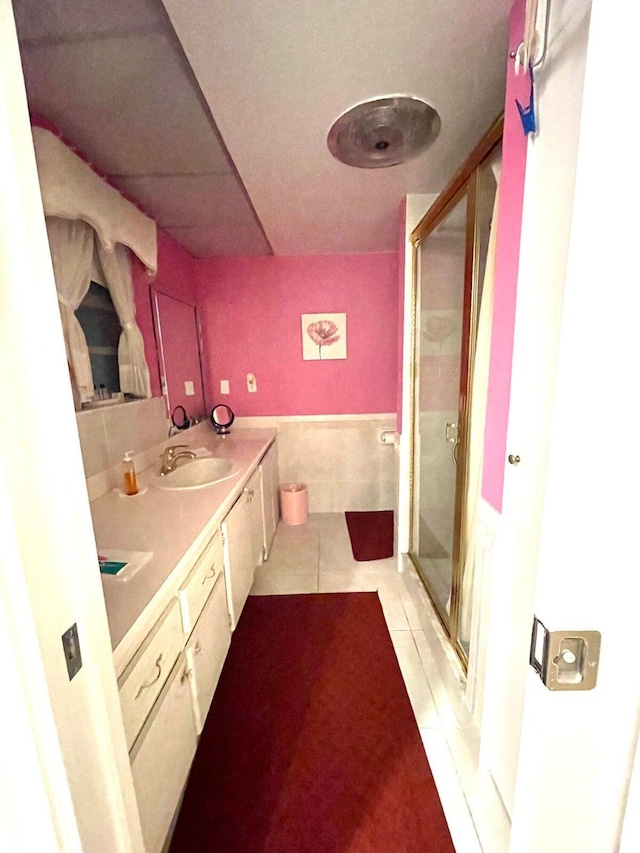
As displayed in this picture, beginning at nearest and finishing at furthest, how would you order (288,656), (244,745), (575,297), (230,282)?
(575,297) → (244,745) → (288,656) → (230,282)

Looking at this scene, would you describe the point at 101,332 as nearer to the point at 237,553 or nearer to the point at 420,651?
the point at 237,553

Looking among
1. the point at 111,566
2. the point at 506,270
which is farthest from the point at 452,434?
the point at 111,566

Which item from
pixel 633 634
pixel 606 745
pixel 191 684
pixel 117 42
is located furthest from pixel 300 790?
pixel 117 42

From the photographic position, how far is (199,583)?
1.18 metres

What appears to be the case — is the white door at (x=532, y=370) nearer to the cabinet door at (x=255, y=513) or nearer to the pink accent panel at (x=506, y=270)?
the pink accent panel at (x=506, y=270)

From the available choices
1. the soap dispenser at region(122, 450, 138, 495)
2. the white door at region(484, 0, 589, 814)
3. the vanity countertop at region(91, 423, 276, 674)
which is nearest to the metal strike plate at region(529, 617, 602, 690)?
the white door at region(484, 0, 589, 814)

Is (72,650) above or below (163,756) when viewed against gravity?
above

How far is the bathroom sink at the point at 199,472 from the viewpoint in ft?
6.26

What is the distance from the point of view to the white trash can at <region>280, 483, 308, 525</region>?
2.99 metres

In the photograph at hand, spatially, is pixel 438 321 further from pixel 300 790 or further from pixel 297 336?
pixel 300 790

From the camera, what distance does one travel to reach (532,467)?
834 mm

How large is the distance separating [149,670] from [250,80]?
1.70 m

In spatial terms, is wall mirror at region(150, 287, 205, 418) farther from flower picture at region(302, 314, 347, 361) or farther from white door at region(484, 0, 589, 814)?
white door at region(484, 0, 589, 814)

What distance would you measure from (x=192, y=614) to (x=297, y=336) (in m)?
2.33
